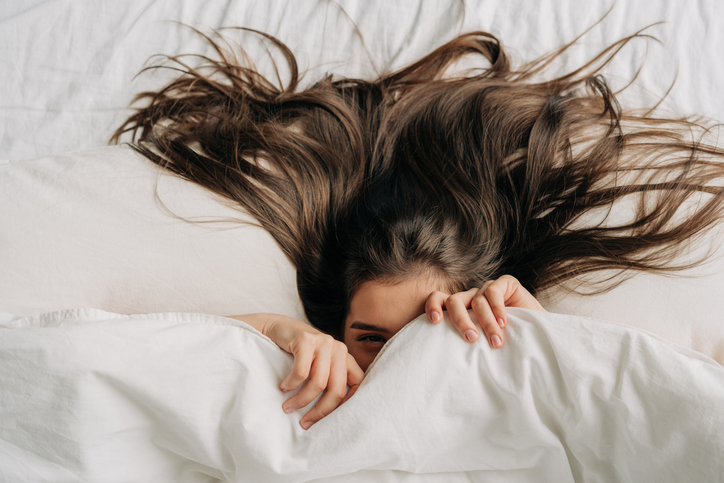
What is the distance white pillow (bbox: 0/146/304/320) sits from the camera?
85cm

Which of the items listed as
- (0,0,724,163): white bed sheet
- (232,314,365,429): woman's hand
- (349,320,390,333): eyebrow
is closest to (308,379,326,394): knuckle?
(232,314,365,429): woman's hand

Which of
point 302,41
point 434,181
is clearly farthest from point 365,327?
point 302,41

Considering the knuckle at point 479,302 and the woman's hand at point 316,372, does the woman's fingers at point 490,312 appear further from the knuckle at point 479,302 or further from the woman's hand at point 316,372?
the woman's hand at point 316,372

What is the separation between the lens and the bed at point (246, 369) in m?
0.67

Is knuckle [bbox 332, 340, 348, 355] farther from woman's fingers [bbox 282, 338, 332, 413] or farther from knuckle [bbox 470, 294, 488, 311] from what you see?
knuckle [bbox 470, 294, 488, 311]

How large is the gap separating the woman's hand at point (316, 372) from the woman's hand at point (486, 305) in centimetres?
16

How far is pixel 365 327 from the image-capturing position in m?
0.91

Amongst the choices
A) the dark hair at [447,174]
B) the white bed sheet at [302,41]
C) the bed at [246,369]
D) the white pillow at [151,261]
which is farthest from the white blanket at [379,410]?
the white bed sheet at [302,41]

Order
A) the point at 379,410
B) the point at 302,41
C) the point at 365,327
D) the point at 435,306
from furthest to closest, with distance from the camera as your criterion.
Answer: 1. the point at 302,41
2. the point at 365,327
3. the point at 435,306
4. the point at 379,410

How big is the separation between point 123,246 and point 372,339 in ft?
1.59

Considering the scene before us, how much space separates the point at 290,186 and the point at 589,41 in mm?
787

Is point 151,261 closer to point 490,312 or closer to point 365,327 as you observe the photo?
point 365,327

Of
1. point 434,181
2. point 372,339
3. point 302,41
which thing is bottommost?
point 372,339

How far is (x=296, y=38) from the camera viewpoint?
119 cm
